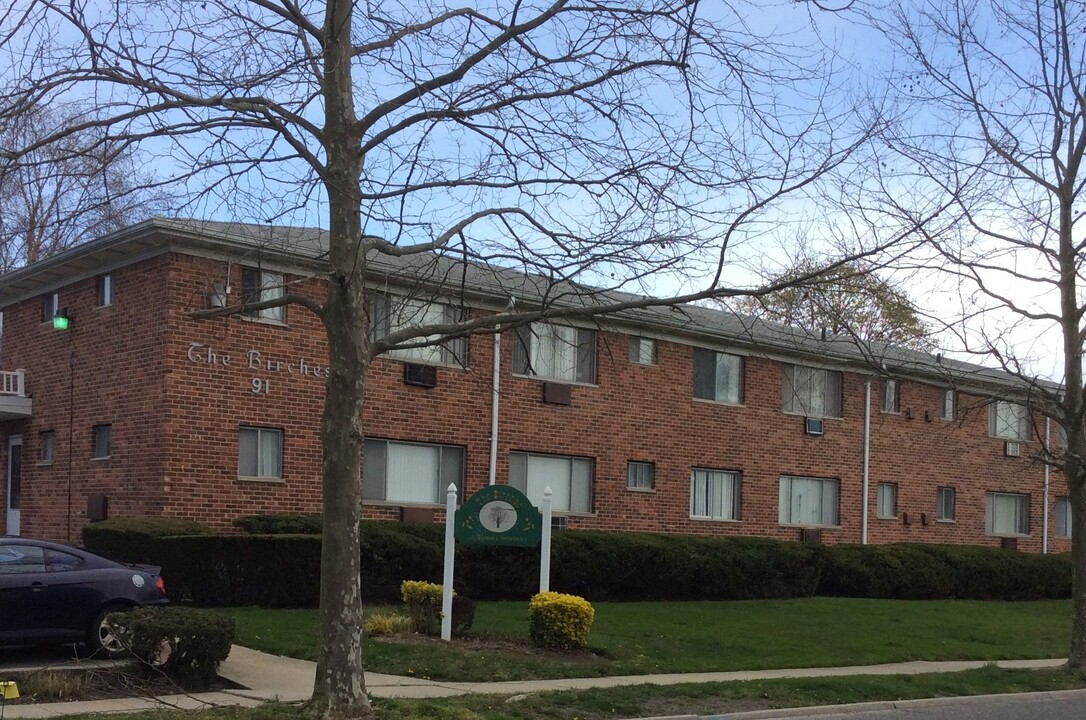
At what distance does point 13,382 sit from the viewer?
22875mm

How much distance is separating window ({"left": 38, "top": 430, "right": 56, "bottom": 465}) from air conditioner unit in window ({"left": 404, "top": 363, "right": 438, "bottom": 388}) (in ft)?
21.4

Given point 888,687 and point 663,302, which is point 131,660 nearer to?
point 663,302

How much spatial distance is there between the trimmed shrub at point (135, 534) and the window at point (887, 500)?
18.4m

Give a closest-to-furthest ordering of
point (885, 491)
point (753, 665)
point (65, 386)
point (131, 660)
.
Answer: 1. point (131, 660)
2. point (753, 665)
3. point (65, 386)
4. point (885, 491)

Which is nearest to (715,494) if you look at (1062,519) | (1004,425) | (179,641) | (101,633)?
(1004,425)

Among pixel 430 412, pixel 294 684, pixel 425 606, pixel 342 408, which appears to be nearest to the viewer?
pixel 342 408

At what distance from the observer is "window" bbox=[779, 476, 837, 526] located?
A: 2838 centimetres

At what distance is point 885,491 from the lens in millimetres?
30656

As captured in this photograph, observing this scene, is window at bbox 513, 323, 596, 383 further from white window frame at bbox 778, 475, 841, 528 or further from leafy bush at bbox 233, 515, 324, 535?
white window frame at bbox 778, 475, 841, 528

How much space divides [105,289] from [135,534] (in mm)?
5691

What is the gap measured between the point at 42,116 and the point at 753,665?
990 cm

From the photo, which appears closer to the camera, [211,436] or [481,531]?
[481,531]

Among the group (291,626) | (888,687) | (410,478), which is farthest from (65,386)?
(888,687)

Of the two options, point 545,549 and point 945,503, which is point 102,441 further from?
point 945,503
